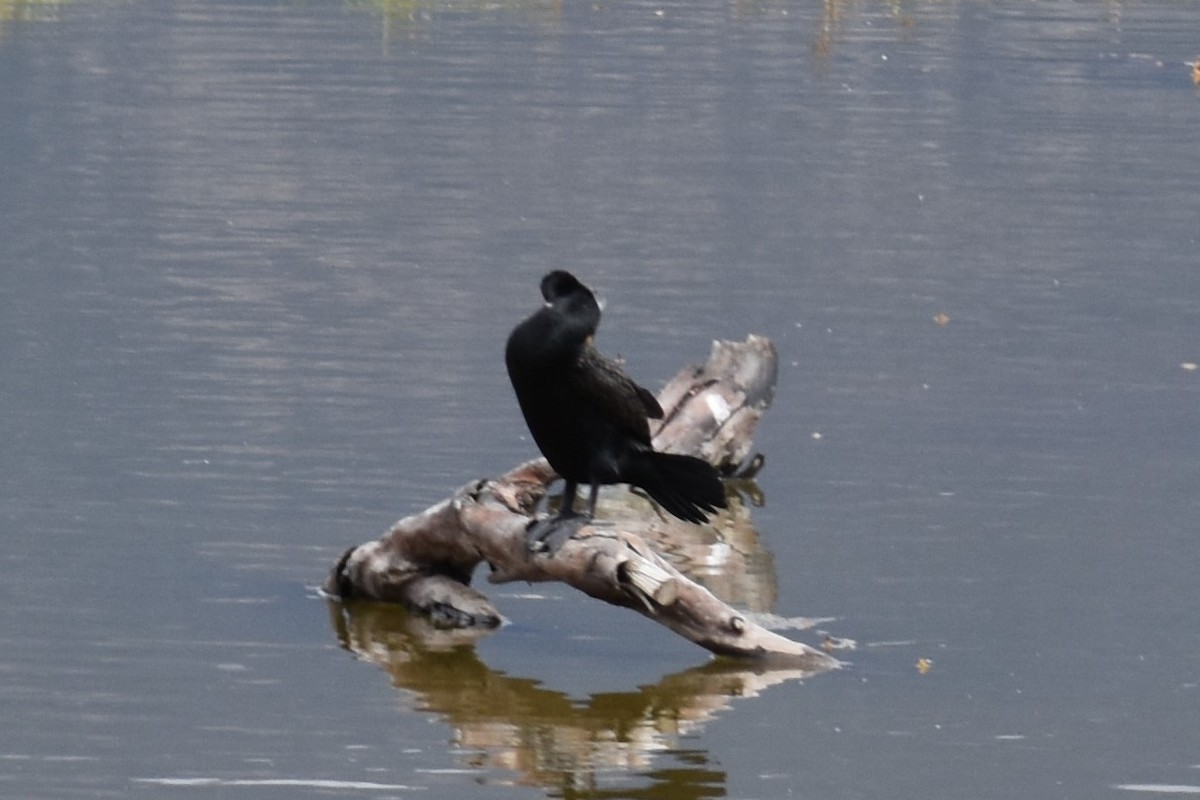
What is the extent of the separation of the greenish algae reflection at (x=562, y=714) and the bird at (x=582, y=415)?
1.82 feet

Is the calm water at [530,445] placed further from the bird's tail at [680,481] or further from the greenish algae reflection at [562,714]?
the bird's tail at [680,481]

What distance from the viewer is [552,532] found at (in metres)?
9.29

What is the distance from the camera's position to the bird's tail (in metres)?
9.41

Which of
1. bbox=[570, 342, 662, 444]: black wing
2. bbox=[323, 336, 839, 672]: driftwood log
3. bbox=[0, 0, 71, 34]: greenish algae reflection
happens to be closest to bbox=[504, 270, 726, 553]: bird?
bbox=[570, 342, 662, 444]: black wing

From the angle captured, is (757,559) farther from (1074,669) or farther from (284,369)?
(284,369)

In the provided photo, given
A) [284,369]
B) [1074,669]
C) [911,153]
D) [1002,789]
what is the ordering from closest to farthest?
1. [1002,789]
2. [1074,669]
3. [284,369]
4. [911,153]

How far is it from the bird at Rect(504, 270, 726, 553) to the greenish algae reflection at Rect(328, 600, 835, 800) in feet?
1.82

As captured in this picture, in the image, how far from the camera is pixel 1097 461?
483 inches

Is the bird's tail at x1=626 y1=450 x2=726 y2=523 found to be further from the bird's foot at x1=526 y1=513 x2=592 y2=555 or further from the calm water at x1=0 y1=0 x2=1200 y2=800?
the calm water at x1=0 y1=0 x2=1200 y2=800

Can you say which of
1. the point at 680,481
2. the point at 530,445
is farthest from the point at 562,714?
the point at 530,445

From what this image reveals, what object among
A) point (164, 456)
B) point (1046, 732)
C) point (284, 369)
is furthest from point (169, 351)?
point (1046, 732)

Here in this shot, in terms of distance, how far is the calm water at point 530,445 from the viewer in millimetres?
8625

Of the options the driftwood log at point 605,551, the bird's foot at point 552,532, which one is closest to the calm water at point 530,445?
the driftwood log at point 605,551

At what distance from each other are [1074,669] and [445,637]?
7.42 feet
